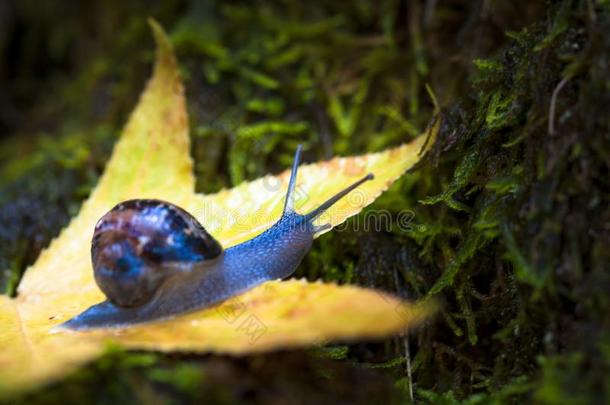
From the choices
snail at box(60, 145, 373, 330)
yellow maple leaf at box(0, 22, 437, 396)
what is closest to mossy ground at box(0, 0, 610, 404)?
yellow maple leaf at box(0, 22, 437, 396)

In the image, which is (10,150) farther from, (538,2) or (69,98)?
(538,2)

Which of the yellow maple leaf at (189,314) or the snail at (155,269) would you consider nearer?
the yellow maple leaf at (189,314)

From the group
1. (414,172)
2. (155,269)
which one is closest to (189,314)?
(155,269)

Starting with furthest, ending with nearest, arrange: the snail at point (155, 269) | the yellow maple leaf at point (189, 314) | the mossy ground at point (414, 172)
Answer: the snail at point (155, 269), the mossy ground at point (414, 172), the yellow maple leaf at point (189, 314)

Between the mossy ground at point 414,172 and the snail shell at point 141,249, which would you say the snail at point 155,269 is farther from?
the mossy ground at point 414,172

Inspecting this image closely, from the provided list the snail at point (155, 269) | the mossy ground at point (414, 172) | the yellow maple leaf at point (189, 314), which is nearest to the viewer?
the yellow maple leaf at point (189, 314)

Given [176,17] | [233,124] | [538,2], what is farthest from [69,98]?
[538,2]

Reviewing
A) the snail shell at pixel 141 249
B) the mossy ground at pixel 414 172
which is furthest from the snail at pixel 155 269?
the mossy ground at pixel 414 172

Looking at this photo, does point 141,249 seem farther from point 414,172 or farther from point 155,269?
point 414,172
